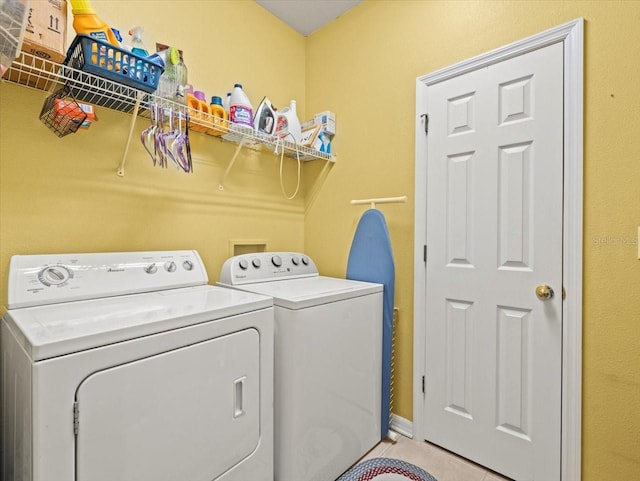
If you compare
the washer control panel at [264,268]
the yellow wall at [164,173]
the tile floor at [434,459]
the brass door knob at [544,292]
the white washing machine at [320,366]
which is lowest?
the tile floor at [434,459]

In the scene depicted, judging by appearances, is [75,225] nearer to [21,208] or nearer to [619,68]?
[21,208]

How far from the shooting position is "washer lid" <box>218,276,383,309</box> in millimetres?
1404

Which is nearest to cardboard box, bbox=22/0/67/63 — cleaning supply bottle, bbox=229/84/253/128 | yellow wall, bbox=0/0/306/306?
yellow wall, bbox=0/0/306/306

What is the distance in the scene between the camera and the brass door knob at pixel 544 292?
146 centimetres

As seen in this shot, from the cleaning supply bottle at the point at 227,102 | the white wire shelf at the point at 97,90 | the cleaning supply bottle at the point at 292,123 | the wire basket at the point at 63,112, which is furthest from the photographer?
the cleaning supply bottle at the point at 292,123

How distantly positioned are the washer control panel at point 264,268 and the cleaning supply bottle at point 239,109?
732 mm

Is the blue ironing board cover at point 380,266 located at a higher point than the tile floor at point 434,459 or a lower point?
higher

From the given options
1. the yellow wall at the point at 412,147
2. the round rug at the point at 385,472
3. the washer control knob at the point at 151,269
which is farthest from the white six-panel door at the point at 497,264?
the washer control knob at the point at 151,269

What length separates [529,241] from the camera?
152cm

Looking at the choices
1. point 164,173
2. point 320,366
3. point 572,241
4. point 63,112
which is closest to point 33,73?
point 63,112

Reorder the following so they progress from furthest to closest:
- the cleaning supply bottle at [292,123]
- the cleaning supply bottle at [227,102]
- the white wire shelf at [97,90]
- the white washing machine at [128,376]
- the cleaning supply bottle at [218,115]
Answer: the cleaning supply bottle at [292,123], the cleaning supply bottle at [227,102], the cleaning supply bottle at [218,115], the white wire shelf at [97,90], the white washing machine at [128,376]

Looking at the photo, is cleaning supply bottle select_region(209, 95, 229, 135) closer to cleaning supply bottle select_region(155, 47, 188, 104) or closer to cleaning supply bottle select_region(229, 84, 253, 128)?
cleaning supply bottle select_region(229, 84, 253, 128)

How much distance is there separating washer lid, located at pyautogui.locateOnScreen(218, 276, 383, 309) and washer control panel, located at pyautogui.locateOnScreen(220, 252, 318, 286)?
0.05 metres

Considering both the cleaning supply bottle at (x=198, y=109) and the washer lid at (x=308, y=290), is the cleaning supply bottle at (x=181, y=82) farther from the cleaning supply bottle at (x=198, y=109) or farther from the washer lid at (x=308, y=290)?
the washer lid at (x=308, y=290)
